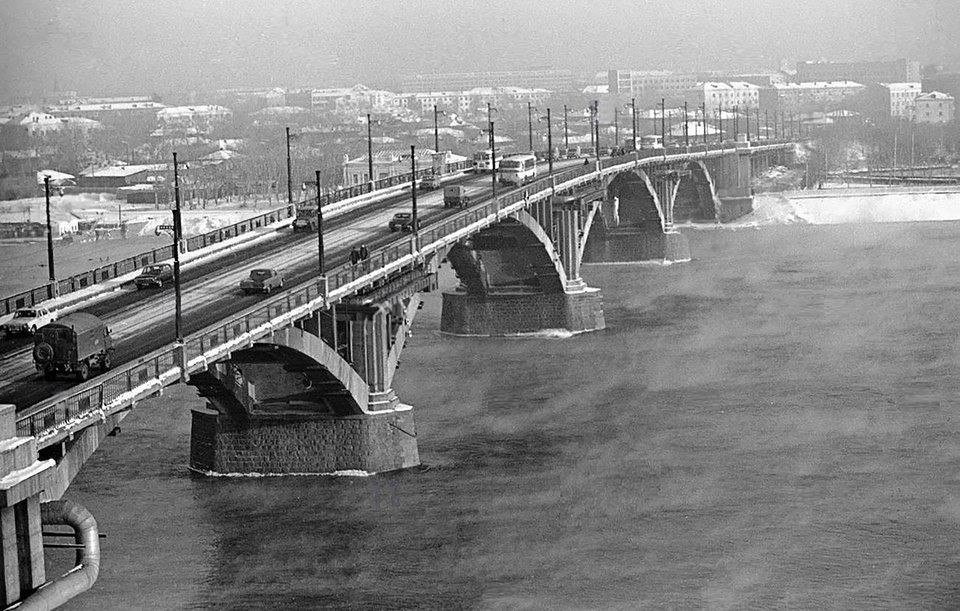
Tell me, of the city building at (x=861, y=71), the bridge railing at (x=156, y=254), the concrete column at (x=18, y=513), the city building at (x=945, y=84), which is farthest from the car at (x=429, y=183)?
the city building at (x=861, y=71)

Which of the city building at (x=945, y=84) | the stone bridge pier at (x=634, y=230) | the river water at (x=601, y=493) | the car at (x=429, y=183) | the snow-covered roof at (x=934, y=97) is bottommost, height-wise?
the river water at (x=601, y=493)

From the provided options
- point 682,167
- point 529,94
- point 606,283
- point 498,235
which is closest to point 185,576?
point 498,235

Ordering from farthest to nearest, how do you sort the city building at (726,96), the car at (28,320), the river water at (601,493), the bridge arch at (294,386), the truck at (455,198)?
the city building at (726,96) < the truck at (455,198) < the bridge arch at (294,386) < the car at (28,320) < the river water at (601,493)

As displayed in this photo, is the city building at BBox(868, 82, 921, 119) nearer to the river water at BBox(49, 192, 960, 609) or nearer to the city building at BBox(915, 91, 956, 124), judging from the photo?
the city building at BBox(915, 91, 956, 124)

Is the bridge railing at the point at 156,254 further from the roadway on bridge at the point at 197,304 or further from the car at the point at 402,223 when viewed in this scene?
the car at the point at 402,223

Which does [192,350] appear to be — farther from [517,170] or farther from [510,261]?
[517,170]

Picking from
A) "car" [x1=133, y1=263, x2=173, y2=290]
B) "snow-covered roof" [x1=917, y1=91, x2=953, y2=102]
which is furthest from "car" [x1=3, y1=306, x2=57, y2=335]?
"snow-covered roof" [x1=917, y1=91, x2=953, y2=102]

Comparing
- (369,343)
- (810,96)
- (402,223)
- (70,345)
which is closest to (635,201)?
(402,223)
